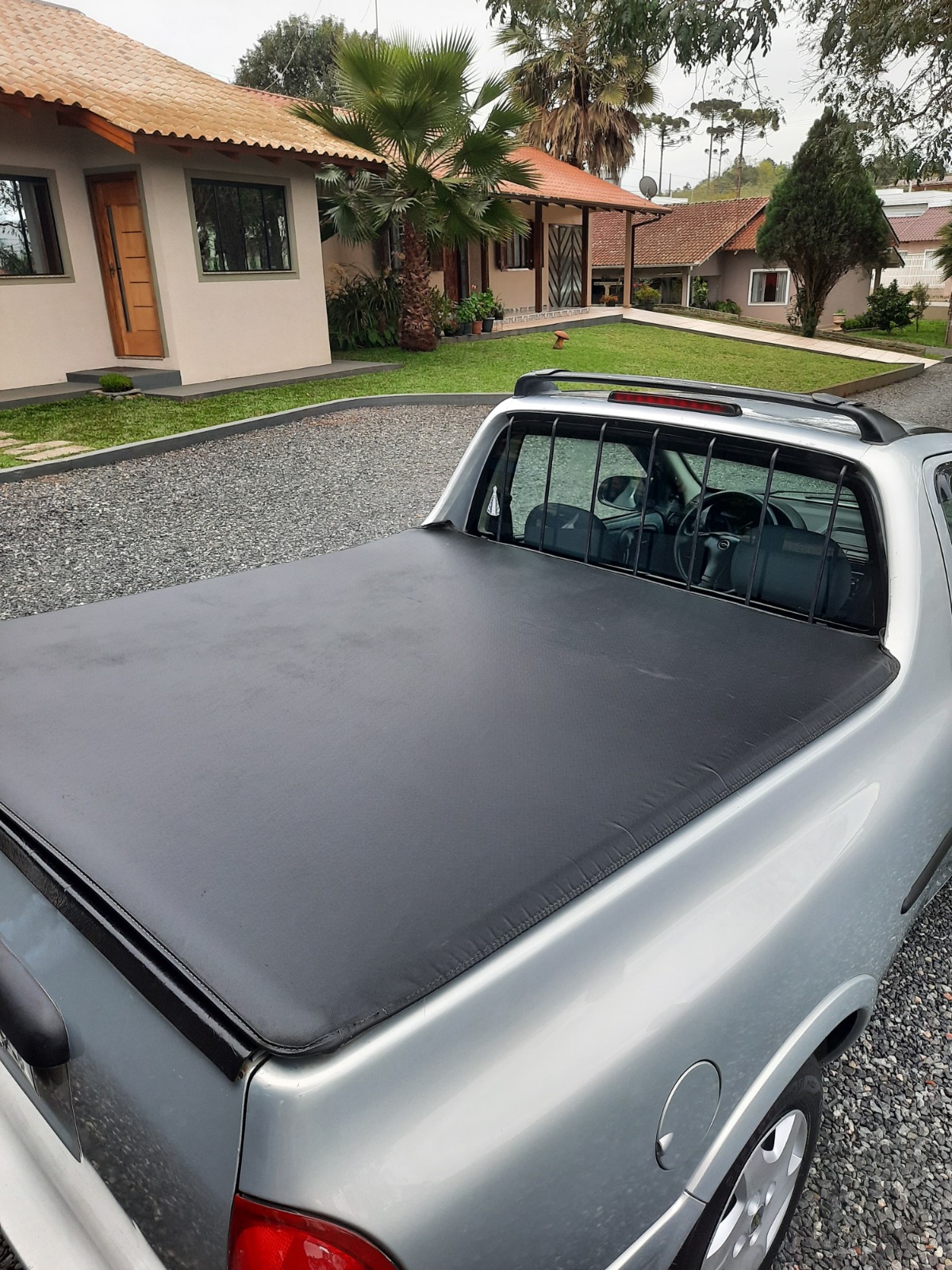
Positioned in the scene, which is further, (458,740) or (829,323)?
(829,323)

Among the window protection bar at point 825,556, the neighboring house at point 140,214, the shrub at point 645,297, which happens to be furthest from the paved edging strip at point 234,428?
the shrub at point 645,297

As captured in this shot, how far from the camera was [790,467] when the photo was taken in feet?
8.65

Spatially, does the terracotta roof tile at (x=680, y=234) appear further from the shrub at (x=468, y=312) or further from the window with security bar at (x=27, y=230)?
the window with security bar at (x=27, y=230)

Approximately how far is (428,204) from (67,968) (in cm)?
1686

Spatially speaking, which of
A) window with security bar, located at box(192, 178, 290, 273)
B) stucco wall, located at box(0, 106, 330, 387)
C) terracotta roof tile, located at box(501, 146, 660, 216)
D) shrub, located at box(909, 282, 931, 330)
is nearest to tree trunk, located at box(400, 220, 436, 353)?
stucco wall, located at box(0, 106, 330, 387)

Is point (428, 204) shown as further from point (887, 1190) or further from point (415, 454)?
point (887, 1190)

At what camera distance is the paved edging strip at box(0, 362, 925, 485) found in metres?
9.20

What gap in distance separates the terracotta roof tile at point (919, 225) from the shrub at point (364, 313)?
45.3 metres

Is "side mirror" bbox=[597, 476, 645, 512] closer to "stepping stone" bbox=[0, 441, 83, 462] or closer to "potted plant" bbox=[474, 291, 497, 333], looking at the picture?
"stepping stone" bbox=[0, 441, 83, 462]

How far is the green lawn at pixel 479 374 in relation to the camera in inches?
440

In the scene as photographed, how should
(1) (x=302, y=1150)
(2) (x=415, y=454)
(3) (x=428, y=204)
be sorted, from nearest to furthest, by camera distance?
(1) (x=302, y=1150), (2) (x=415, y=454), (3) (x=428, y=204)

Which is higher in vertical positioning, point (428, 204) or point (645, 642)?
point (428, 204)

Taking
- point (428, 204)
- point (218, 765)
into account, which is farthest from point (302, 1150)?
point (428, 204)

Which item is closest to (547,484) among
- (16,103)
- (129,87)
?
(16,103)
